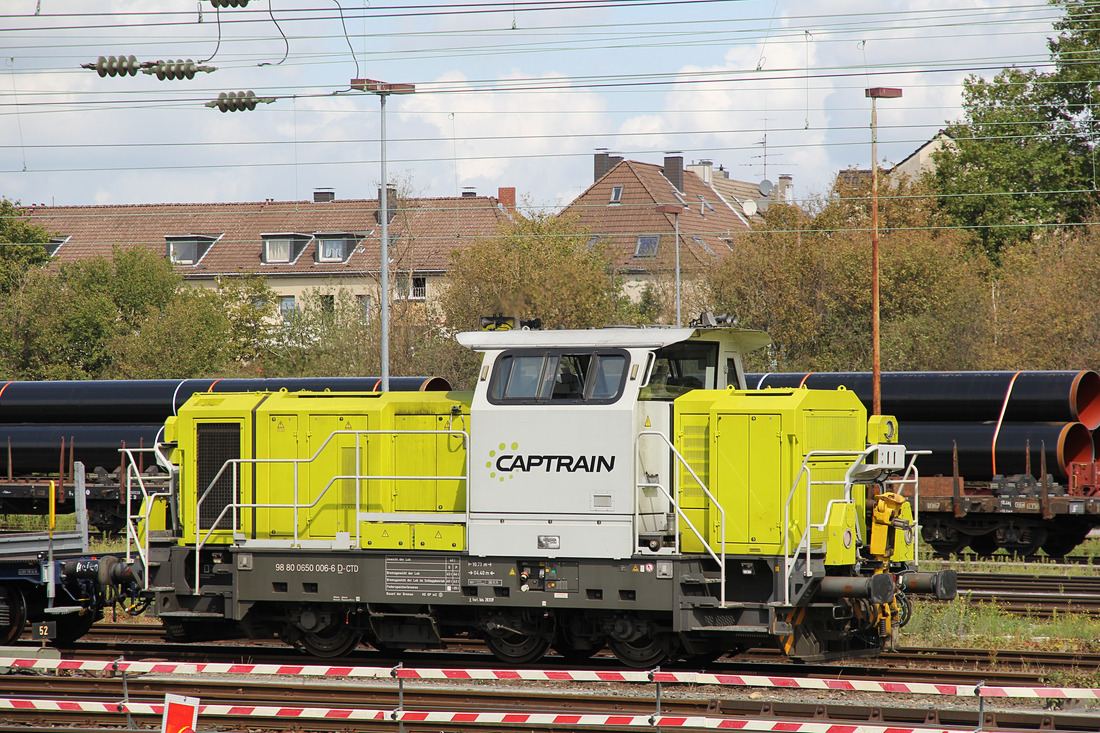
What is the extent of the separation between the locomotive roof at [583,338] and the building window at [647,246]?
38.0 m

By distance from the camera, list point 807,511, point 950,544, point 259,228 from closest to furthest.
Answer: point 807,511, point 950,544, point 259,228

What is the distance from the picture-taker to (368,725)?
8.82 metres

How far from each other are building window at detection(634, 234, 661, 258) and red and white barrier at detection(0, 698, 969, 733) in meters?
40.9

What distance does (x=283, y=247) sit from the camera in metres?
55.4

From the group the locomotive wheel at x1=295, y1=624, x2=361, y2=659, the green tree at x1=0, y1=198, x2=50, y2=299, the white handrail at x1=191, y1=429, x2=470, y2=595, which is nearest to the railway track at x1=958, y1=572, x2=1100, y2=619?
the white handrail at x1=191, y1=429, x2=470, y2=595

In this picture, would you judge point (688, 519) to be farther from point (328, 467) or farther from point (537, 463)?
point (328, 467)

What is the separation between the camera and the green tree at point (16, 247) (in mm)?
44906

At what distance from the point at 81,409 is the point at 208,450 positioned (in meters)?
13.3

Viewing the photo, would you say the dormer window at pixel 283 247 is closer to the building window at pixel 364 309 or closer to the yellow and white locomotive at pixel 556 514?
the building window at pixel 364 309

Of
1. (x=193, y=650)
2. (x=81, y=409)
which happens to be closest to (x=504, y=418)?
(x=193, y=650)

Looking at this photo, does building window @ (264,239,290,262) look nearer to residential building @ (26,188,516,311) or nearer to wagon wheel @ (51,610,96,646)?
residential building @ (26,188,516,311)

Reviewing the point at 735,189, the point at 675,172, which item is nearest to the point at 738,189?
the point at 735,189

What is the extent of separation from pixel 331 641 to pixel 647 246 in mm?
40659

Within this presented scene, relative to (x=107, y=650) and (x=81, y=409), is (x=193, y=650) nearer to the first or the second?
(x=107, y=650)
